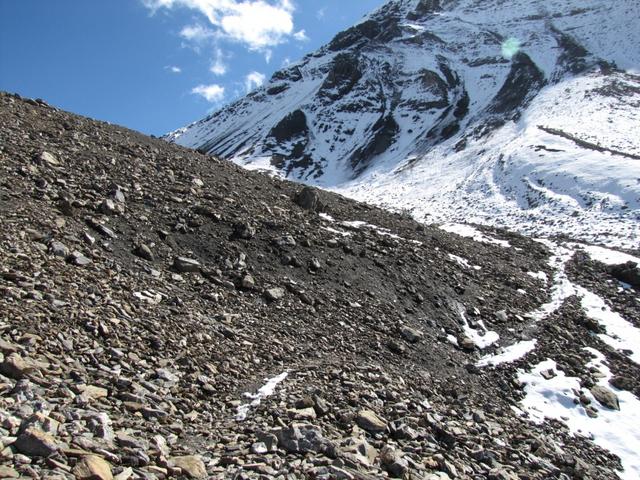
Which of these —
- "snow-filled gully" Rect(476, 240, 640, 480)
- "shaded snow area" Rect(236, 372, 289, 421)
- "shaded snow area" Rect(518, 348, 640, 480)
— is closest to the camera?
"shaded snow area" Rect(236, 372, 289, 421)

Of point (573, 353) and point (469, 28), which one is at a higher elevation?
point (469, 28)

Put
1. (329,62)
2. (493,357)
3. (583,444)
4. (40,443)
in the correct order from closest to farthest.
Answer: (40,443), (583,444), (493,357), (329,62)

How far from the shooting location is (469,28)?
13338 centimetres

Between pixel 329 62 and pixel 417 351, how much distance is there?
161282 millimetres

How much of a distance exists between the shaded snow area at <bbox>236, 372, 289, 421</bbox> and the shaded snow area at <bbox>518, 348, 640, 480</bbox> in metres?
6.12

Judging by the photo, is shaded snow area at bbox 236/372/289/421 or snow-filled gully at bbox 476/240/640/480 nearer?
shaded snow area at bbox 236/372/289/421

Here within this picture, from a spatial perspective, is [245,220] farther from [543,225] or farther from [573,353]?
[543,225]

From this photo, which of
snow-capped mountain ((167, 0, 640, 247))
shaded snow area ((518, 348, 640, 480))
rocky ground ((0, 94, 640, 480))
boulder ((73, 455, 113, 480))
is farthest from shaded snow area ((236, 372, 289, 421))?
snow-capped mountain ((167, 0, 640, 247))

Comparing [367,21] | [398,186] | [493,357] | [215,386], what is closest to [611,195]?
[398,186]

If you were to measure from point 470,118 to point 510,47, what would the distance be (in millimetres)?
38844

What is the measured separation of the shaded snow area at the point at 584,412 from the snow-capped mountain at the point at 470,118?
23.0 m

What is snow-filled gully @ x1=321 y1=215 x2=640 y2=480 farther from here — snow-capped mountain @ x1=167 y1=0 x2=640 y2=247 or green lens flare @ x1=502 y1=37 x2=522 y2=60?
green lens flare @ x1=502 y1=37 x2=522 y2=60

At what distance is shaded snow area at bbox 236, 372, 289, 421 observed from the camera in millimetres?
7434

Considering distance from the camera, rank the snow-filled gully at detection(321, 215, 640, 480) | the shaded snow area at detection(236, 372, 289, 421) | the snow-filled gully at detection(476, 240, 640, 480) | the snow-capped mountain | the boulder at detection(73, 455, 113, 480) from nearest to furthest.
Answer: the boulder at detection(73, 455, 113, 480) → the shaded snow area at detection(236, 372, 289, 421) → the snow-filled gully at detection(476, 240, 640, 480) → the snow-filled gully at detection(321, 215, 640, 480) → the snow-capped mountain
